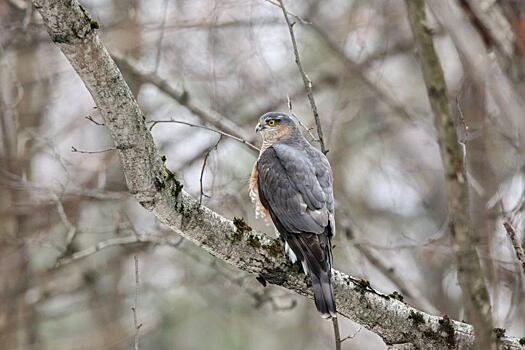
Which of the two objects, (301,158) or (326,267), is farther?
(301,158)

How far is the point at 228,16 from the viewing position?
25.5 ft

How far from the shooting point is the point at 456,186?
8.86ft

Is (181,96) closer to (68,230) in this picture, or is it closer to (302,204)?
(68,230)

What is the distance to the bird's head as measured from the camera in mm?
5779

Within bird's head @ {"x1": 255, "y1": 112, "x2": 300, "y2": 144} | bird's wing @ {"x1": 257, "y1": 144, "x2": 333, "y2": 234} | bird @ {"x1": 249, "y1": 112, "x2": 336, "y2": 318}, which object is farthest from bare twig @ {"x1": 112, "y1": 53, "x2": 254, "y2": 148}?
bird's wing @ {"x1": 257, "y1": 144, "x2": 333, "y2": 234}

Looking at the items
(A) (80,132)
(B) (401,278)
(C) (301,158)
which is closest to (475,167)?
(B) (401,278)

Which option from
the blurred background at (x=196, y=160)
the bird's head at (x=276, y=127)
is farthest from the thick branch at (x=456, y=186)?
the blurred background at (x=196, y=160)

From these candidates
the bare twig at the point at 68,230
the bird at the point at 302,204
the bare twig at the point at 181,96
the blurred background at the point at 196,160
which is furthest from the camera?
the blurred background at the point at 196,160

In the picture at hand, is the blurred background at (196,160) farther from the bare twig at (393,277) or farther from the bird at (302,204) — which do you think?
the bird at (302,204)

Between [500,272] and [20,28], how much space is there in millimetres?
4714

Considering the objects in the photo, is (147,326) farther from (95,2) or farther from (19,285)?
(95,2)

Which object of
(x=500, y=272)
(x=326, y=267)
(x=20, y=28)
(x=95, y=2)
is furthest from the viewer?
(x=95, y=2)

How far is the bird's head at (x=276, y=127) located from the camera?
578cm

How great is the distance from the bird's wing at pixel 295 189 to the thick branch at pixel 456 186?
1698mm
